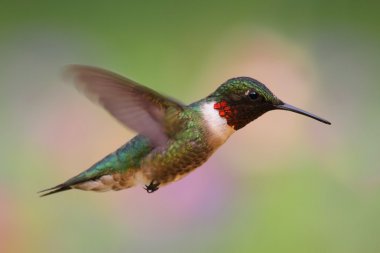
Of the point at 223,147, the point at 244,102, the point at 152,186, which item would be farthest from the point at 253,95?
the point at 223,147

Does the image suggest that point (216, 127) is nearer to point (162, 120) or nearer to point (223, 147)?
point (162, 120)

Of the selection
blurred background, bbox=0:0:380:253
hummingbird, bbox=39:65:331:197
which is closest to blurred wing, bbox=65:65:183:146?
hummingbird, bbox=39:65:331:197

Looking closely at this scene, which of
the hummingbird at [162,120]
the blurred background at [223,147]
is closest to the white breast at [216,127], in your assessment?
the hummingbird at [162,120]

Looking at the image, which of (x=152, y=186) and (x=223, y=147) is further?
(x=223, y=147)

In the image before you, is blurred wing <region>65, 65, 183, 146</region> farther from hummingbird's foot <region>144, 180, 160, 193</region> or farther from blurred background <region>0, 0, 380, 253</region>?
blurred background <region>0, 0, 380, 253</region>

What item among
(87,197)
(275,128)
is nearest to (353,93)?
(275,128)

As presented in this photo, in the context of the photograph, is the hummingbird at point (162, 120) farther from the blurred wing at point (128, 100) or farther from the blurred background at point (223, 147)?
the blurred background at point (223, 147)

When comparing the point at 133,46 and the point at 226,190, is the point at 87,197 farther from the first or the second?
the point at 133,46

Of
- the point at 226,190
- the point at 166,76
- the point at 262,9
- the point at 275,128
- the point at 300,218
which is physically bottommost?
the point at 300,218
